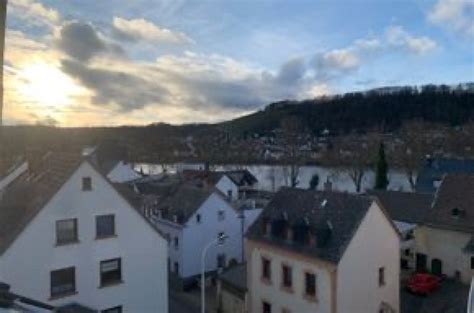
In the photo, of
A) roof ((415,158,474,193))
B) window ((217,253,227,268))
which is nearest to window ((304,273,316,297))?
window ((217,253,227,268))

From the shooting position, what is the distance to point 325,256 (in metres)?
24.4

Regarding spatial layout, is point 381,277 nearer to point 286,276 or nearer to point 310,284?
point 310,284

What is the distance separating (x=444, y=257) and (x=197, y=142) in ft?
409

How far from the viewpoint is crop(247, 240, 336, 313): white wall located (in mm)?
24469

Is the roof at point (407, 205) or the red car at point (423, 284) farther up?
the roof at point (407, 205)

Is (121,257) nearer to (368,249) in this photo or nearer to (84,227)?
(84,227)

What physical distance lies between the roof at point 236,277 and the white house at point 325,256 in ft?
6.29

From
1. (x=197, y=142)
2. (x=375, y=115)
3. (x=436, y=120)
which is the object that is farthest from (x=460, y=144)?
(x=197, y=142)

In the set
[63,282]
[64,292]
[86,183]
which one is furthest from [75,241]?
[86,183]

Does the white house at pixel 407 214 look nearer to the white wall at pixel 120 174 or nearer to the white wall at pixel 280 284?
the white wall at pixel 280 284

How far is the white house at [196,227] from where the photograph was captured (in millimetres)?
37781

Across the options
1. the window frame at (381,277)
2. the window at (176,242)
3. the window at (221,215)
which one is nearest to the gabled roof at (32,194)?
the window frame at (381,277)

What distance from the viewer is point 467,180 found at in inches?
1367

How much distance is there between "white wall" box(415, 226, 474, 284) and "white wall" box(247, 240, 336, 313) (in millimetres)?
12572
